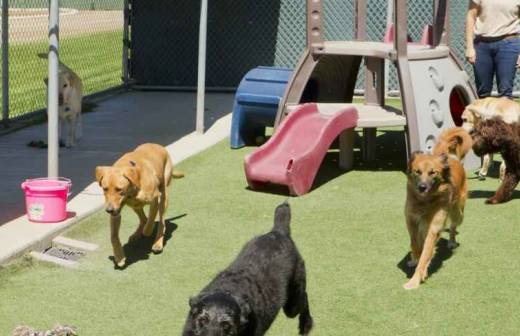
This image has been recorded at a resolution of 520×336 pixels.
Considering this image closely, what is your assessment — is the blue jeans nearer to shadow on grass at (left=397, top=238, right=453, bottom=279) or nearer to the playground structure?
the playground structure

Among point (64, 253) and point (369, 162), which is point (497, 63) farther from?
point (64, 253)

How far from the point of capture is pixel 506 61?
1098cm

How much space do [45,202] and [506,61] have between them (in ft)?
17.4

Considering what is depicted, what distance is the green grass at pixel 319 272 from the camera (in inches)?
246

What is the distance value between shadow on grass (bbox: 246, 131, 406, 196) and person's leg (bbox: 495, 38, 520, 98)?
137 cm

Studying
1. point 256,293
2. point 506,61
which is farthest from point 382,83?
point 256,293

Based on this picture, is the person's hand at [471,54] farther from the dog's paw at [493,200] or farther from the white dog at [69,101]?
the white dog at [69,101]

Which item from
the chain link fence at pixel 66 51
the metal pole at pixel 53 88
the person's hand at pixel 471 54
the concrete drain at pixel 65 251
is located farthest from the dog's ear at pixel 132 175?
the chain link fence at pixel 66 51

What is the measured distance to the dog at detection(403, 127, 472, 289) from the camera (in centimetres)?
693

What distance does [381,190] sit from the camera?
10.1 m

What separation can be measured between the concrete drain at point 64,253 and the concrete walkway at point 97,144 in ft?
0.29

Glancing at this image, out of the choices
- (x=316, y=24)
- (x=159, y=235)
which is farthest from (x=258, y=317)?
(x=316, y=24)

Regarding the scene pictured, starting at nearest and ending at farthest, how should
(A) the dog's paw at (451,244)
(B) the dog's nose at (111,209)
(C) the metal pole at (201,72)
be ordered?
(B) the dog's nose at (111,209) < (A) the dog's paw at (451,244) < (C) the metal pole at (201,72)

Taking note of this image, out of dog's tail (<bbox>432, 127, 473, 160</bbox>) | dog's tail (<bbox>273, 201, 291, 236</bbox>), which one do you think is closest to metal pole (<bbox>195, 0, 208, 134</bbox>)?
dog's tail (<bbox>432, 127, 473, 160</bbox>)
